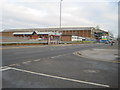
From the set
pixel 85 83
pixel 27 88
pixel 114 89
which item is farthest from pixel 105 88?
pixel 27 88

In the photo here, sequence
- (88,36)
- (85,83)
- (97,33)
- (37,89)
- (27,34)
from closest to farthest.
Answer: (37,89)
(85,83)
(27,34)
(88,36)
(97,33)

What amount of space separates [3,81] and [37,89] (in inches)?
65.6

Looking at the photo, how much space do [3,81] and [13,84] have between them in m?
0.64

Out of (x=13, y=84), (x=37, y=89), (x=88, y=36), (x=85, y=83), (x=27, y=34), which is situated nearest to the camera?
(x=37, y=89)

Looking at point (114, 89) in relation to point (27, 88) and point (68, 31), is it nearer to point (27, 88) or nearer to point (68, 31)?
point (27, 88)

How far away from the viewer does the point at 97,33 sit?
423 ft

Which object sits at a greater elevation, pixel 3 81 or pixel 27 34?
pixel 27 34

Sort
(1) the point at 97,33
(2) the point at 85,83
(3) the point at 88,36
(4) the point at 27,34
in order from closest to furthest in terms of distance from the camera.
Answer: (2) the point at 85,83, (4) the point at 27,34, (3) the point at 88,36, (1) the point at 97,33

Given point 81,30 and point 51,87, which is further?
point 81,30

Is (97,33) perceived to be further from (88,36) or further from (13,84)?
(13,84)

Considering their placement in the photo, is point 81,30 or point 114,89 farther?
point 81,30

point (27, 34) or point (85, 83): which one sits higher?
point (27, 34)

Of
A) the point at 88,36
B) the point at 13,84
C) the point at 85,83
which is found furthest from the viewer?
the point at 88,36

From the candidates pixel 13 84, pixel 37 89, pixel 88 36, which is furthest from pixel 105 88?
pixel 88 36
